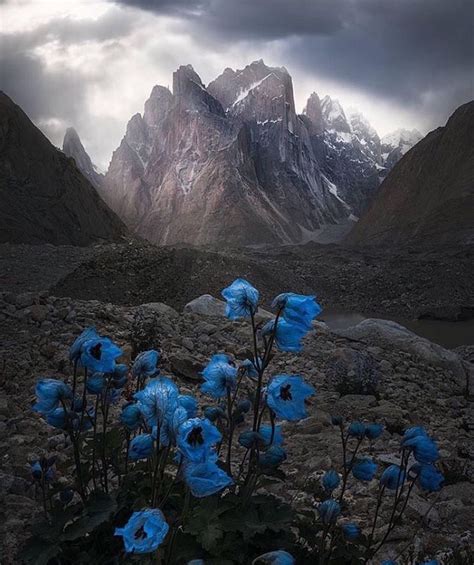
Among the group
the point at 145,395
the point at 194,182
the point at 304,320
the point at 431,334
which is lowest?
the point at 431,334

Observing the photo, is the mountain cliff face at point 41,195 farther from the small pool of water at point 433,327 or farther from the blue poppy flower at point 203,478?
the blue poppy flower at point 203,478

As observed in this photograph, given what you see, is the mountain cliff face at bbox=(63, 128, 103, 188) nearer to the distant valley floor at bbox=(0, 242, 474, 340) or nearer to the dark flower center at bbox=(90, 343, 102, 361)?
the distant valley floor at bbox=(0, 242, 474, 340)

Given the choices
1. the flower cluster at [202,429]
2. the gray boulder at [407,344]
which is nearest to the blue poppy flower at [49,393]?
the flower cluster at [202,429]

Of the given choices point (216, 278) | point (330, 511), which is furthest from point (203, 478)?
point (216, 278)

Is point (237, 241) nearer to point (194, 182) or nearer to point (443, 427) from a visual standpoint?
point (194, 182)

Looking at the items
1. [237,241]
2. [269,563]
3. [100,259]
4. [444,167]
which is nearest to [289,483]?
[269,563]

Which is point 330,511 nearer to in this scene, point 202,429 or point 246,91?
point 202,429
